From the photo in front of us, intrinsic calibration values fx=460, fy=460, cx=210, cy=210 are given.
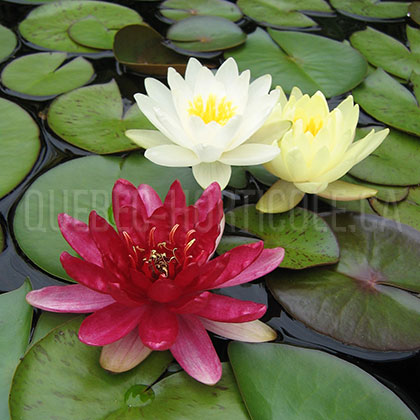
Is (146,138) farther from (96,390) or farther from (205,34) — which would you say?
(205,34)

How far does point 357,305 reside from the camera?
50.0 inches

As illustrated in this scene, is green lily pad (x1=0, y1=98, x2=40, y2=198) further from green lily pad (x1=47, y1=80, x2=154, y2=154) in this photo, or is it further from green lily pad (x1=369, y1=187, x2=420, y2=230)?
green lily pad (x1=369, y1=187, x2=420, y2=230)

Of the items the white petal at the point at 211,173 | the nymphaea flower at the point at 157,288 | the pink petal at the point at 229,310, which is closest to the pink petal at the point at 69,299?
the nymphaea flower at the point at 157,288

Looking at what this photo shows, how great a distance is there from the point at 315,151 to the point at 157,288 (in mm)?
687

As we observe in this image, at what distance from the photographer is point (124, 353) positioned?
1096 mm

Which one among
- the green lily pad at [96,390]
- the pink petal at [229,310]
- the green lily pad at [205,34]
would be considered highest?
the green lily pad at [205,34]

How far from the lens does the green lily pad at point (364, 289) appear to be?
121cm

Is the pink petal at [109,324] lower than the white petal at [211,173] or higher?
lower

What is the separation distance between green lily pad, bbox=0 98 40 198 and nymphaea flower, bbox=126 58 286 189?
436 millimetres

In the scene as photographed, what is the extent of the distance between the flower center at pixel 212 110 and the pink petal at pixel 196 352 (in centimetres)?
64

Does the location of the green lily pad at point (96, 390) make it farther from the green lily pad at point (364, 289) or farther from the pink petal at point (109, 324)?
the green lily pad at point (364, 289)

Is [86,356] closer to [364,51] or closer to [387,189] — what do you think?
[387,189]

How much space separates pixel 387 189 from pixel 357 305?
0.56m

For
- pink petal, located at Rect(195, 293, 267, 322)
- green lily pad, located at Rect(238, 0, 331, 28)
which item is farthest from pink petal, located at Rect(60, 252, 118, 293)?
green lily pad, located at Rect(238, 0, 331, 28)
